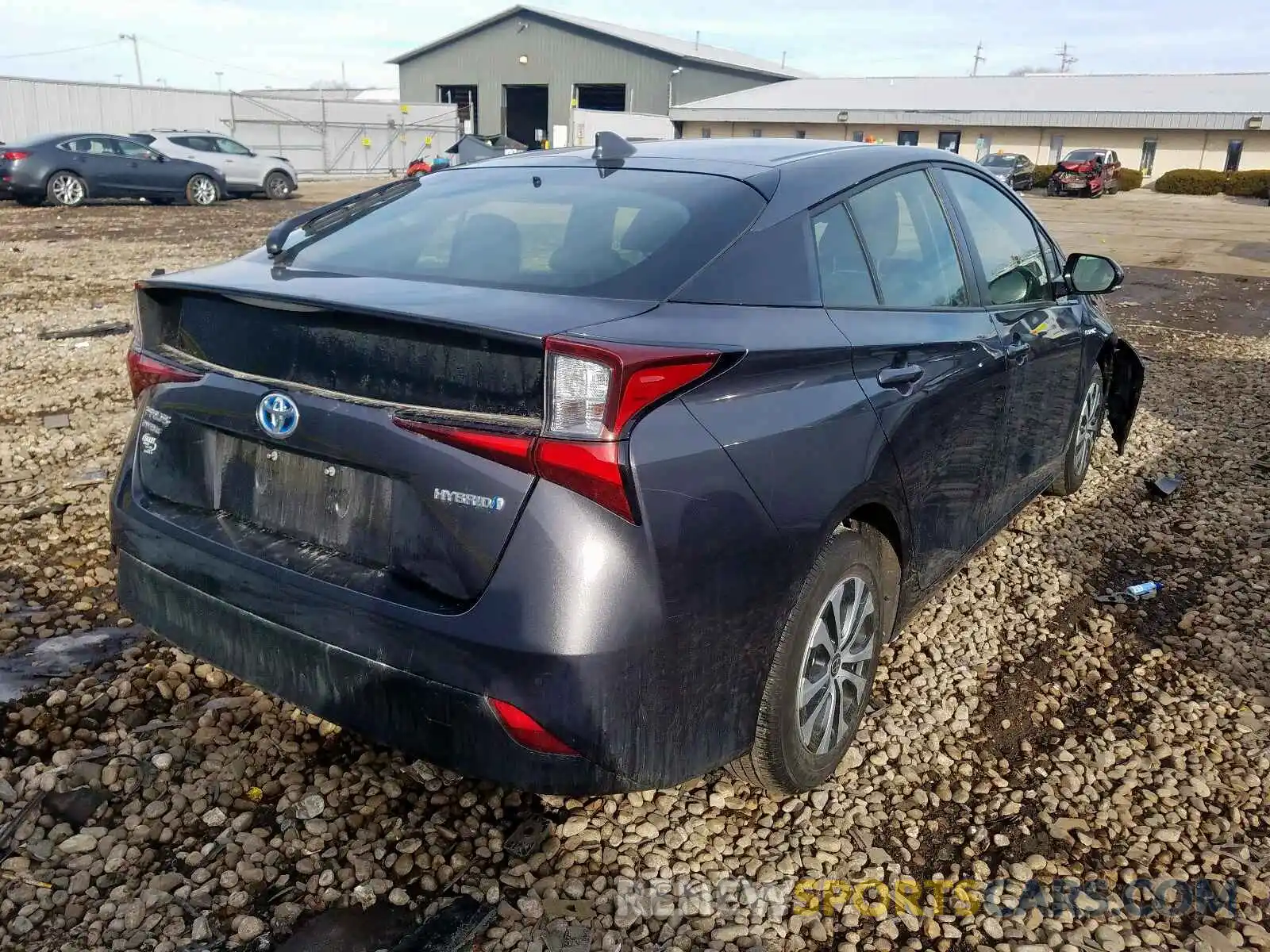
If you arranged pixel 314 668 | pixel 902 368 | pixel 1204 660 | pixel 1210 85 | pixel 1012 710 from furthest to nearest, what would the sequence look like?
pixel 1210 85 → pixel 1204 660 → pixel 1012 710 → pixel 902 368 → pixel 314 668

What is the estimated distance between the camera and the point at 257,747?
9.16 ft

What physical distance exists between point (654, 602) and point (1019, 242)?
9.16 feet

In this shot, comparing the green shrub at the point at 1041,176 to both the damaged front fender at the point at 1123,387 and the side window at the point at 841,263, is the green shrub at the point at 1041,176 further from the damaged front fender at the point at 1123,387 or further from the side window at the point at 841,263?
the side window at the point at 841,263

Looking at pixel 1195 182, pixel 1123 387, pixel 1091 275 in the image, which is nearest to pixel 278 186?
pixel 1123 387

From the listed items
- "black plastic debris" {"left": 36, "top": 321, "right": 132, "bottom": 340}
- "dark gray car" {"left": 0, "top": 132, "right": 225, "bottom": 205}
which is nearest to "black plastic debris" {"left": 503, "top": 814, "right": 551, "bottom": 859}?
"black plastic debris" {"left": 36, "top": 321, "right": 132, "bottom": 340}

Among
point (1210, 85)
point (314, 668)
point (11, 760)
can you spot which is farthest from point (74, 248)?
point (1210, 85)

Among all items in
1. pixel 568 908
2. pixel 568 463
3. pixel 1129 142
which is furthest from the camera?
pixel 1129 142

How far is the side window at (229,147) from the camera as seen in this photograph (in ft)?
74.3

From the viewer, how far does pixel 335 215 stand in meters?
3.13

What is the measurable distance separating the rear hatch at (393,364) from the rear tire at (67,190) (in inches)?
779

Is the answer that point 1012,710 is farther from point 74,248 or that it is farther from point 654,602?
point 74,248

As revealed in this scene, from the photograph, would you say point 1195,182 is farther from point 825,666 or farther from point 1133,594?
point 825,666

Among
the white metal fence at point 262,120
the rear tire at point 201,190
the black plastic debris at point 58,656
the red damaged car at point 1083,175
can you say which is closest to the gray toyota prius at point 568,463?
the black plastic debris at point 58,656

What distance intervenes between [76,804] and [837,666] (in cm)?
205
